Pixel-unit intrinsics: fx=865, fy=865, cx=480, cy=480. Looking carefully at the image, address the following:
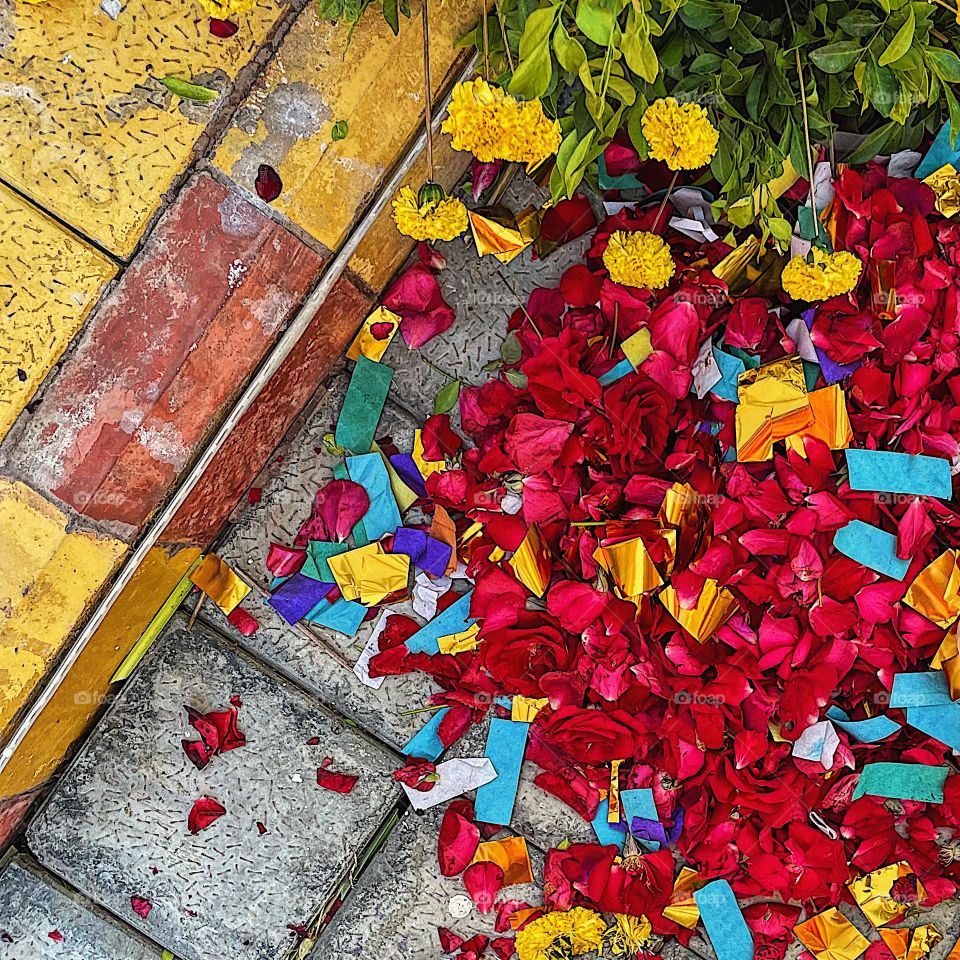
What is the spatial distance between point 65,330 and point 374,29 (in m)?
0.54

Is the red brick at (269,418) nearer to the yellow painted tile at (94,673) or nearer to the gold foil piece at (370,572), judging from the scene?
the yellow painted tile at (94,673)

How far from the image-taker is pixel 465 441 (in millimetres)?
1334

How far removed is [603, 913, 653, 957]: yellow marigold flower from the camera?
4.38 ft

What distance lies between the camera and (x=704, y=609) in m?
1.17

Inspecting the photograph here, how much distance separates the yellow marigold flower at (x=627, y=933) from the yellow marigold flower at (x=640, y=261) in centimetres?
96

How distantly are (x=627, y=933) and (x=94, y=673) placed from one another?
90 cm

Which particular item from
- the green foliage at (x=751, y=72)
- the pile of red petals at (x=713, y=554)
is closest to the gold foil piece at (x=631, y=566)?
the pile of red petals at (x=713, y=554)

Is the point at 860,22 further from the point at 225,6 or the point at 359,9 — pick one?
the point at 225,6

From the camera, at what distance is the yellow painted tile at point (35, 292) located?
41.1 inches

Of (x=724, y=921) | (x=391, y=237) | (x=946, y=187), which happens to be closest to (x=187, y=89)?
(x=391, y=237)

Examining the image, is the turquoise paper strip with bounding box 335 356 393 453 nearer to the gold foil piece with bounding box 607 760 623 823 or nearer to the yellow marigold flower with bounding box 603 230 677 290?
the yellow marigold flower with bounding box 603 230 677 290

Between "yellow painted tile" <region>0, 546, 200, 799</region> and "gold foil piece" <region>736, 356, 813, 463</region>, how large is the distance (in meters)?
0.82

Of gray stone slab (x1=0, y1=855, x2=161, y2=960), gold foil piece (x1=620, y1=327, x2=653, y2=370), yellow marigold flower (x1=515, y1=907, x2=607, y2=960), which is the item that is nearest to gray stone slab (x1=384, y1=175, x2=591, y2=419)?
gold foil piece (x1=620, y1=327, x2=653, y2=370)

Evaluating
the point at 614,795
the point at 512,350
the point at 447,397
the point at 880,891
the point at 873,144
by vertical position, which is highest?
the point at 873,144
